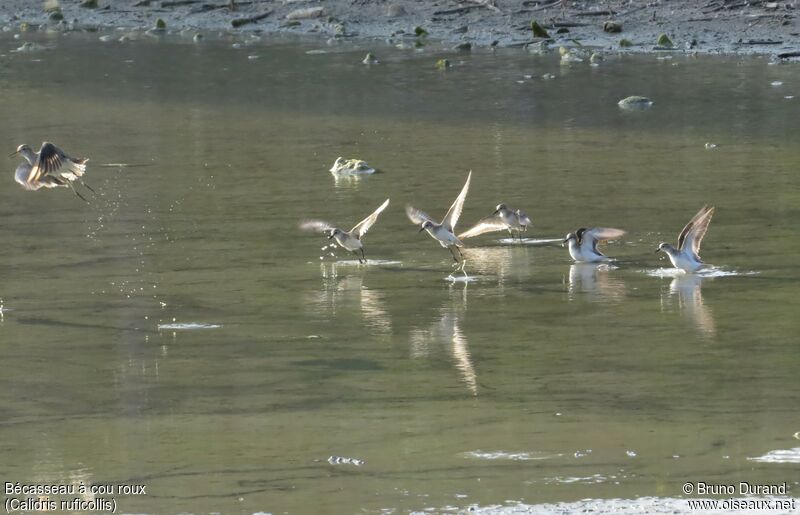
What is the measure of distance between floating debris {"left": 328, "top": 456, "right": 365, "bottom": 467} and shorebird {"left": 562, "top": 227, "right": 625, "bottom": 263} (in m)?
3.84

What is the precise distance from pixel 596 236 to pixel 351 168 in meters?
3.55

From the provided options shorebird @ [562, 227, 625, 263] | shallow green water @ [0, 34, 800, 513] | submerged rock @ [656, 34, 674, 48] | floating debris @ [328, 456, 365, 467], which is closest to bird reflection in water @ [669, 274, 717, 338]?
shallow green water @ [0, 34, 800, 513]

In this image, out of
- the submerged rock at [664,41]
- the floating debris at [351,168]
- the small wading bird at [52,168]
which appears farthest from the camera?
the submerged rock at [664,41]

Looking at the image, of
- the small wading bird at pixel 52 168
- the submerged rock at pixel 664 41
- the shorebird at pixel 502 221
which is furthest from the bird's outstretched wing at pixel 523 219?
the submerged rock at pixel 664 41

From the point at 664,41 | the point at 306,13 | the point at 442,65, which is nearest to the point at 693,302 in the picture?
the point at 442,65

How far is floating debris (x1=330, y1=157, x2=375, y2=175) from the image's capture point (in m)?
13.1

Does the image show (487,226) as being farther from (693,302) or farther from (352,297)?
(693,302)

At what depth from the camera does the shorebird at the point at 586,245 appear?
9922 mm

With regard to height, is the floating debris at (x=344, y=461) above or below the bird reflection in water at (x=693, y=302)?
above

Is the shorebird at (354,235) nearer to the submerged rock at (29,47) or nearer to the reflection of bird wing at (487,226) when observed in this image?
the reflection of bird wing at (487,226)

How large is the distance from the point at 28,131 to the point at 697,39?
9.18m

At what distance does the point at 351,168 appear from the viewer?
13.2 metres

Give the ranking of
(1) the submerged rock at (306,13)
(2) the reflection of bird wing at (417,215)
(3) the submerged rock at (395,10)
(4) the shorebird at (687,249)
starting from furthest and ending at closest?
1. (1) the submerged rock at (306,13)
2. (3) the submerged rock at (395,10)
3. (2) the reflection of bird wing at (417,215)
4. (4) the shorebird at (687,249)

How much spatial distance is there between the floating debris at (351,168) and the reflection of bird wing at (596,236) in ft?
10.8
